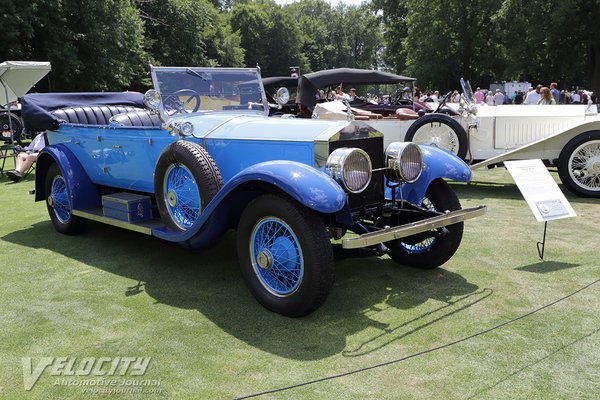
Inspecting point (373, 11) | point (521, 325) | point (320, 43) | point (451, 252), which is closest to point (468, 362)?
point (521, 325)

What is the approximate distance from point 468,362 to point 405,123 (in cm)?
652

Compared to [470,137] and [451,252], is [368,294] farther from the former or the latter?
[470,137]

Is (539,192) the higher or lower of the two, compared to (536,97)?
lower

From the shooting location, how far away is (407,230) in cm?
352

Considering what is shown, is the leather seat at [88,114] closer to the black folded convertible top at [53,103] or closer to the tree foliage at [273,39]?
the black folded convertible top at [53,103]

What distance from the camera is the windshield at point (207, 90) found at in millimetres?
4926

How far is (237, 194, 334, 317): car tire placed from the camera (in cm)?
328

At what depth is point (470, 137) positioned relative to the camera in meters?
8.38

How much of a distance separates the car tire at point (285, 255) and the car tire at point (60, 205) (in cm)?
283

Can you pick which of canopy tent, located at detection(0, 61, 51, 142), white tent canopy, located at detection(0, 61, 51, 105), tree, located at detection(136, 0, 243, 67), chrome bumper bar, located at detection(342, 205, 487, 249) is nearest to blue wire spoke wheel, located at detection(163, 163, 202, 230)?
chrome bumper bar, located at detection(342, 205, 487, 249)

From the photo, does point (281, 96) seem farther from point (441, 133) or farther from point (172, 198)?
point (441, 133)

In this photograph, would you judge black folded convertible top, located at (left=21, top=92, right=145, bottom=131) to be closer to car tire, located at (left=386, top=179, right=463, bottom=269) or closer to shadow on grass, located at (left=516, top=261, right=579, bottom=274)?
car tire, located at (left=386, top=179, right=463, bottom=269)

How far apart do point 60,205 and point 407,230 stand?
13.7ft

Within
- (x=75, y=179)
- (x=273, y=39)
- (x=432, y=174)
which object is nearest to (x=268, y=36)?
(x=273, y=39)
